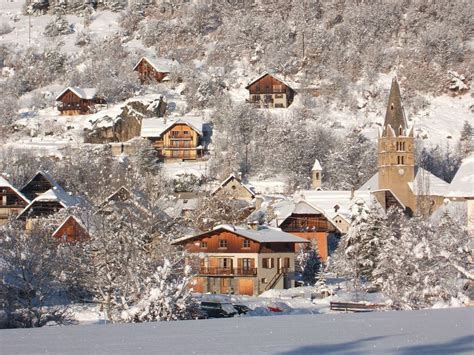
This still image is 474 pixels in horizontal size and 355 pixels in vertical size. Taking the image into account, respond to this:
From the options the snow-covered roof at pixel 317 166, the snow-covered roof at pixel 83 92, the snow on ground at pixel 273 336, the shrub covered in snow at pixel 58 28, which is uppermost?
the shrub covered in snow at pixel 58 28

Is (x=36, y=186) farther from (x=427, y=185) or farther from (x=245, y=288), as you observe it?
(x=427, y=185)

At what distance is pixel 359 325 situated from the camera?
39.8 ft

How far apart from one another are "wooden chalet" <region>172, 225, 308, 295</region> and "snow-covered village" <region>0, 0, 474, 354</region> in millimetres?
91

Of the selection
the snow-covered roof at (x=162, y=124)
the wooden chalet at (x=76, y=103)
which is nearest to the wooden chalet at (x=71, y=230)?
the snow-covered roof at (x=162, y=124)

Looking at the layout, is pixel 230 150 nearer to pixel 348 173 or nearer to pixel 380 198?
pixel 348 173

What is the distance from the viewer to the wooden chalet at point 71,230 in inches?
1684

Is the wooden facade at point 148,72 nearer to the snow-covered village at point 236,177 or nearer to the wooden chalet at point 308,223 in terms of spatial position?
the snow-covered village at point 236,177

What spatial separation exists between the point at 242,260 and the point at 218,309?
11857mm

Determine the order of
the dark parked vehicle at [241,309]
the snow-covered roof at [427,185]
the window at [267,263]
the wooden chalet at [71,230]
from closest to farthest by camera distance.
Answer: the dark parked vehicle at [241,309] < the window at [267,263] < the wooden chalet at [71,230] < the snow-covered roof at [427,185]

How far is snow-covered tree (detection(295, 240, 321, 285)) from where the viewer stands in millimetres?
44484

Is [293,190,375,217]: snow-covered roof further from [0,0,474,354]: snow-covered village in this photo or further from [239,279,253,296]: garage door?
[239,279,253,296]: garage door

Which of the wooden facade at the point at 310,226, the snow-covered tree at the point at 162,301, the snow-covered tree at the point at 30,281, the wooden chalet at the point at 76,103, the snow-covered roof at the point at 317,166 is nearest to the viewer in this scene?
the snow-covered tree at the point at 162,301

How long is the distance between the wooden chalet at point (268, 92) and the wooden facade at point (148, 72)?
9855 mm

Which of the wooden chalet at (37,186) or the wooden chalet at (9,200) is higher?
the wooden chalet at (37,186)
